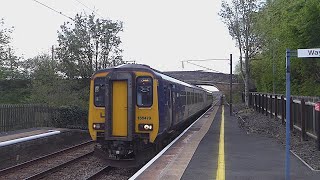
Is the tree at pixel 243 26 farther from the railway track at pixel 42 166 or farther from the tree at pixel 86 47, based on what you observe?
the railway track at pixel 42 166

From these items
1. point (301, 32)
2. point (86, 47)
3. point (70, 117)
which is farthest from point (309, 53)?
point (86, 47)

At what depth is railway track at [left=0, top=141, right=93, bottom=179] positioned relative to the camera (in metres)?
12.2

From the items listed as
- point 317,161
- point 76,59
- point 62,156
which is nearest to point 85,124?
point 76,59

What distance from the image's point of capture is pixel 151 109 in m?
11.5

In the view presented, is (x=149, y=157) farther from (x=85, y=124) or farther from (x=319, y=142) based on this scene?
(x=85, y=124)

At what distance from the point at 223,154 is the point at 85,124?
1843 cm

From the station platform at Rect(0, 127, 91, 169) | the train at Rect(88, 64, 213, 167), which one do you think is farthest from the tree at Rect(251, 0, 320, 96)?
the station platform at Rect(0, 127, 91, 169)

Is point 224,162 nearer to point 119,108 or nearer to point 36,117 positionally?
point 119,108

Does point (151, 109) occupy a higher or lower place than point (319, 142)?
higher

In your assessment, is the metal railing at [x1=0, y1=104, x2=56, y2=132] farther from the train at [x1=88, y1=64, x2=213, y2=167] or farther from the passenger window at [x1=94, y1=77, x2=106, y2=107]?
the train at [x1=88, y1=64, x2=213, y2=167]

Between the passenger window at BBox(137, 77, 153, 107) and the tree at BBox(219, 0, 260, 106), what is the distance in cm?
3295

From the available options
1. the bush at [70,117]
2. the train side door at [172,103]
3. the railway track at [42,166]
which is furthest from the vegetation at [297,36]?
the bush at [70,117]

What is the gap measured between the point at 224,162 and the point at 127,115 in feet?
9.95

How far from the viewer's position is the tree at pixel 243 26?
4328 cm
